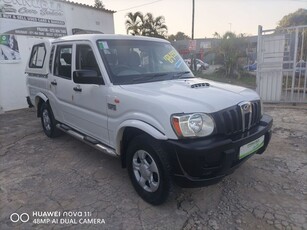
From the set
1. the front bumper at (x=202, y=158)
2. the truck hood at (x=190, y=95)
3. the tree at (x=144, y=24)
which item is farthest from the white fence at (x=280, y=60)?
the tree at (x=144, y=24)

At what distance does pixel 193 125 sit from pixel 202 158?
0.33m

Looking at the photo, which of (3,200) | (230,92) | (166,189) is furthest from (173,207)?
(3,200)

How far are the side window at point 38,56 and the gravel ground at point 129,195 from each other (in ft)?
6.11

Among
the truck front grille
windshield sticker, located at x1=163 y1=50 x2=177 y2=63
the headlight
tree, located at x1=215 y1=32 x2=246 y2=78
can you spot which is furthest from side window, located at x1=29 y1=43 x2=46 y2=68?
tree, located at x1=215 y1=32 x2=246 y2=78

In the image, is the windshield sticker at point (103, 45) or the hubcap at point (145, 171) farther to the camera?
the windshield sticker at point (103, 45)

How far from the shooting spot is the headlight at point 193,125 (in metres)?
2.46

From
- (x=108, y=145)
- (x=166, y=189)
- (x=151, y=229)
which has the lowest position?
(x=151, y=229)

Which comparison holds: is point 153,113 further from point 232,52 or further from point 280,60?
point 232,52

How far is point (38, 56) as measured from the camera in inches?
216

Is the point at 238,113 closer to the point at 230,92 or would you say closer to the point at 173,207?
the point at 230,92

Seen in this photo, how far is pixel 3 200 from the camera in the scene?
320cm

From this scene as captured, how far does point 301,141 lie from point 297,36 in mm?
4081

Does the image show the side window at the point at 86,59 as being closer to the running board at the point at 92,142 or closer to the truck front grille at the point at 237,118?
the running board at the point at 92,142

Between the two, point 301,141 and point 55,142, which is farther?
point 55,142
